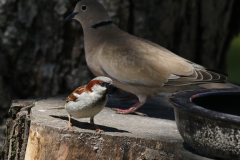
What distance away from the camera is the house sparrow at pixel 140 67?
341 cm

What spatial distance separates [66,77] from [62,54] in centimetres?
33

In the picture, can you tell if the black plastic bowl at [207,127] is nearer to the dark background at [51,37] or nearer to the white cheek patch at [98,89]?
the white cheek patch at [98,89]

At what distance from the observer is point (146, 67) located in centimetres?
349

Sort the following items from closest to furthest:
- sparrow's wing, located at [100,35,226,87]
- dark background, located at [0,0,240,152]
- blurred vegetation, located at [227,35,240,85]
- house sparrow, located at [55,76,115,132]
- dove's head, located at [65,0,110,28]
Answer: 1. house sparrow, located at [55,76,115,132]
2. sparrow's wing, located at [100,35,226,87]
3. dove's head, located at [65,0,110,28]
4. dark background, located at [0,0,240,152]
5. blurred vegetation, located at [227,35,240,85]

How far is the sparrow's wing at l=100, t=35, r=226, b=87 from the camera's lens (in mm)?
3408

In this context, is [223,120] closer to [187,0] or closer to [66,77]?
[66,77]

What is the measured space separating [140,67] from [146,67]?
0.06 meters

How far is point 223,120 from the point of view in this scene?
1.82 meters

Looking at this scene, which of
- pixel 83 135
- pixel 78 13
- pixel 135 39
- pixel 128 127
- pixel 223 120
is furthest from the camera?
pixel 78 13

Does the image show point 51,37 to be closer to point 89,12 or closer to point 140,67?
point 89,12

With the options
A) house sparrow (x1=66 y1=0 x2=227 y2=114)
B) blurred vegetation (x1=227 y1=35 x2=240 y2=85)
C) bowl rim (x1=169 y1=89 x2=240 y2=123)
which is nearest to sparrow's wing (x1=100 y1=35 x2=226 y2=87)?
house sparrow (x1=66 y1=0 x2=227 y2=114)

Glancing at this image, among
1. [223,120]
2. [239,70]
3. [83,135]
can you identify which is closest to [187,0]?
[83,135]

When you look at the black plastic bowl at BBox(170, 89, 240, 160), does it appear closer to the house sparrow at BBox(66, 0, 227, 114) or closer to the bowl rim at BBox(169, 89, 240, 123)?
the bowl rim at BBox(169, 89, 240, 123)

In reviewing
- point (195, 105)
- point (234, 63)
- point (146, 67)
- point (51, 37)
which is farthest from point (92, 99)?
point (234, 63)
